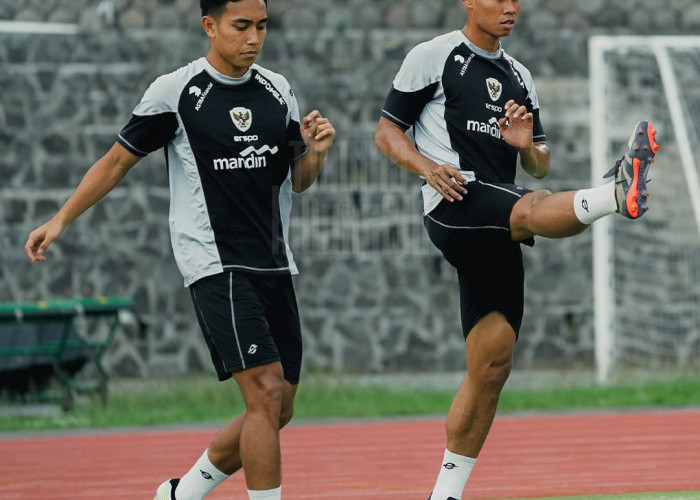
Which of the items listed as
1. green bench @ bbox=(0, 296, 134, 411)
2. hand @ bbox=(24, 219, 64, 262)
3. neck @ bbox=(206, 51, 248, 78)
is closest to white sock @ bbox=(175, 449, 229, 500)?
hand @ bbox=(24, 219, 64, 262)

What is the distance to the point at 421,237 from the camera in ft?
57.7

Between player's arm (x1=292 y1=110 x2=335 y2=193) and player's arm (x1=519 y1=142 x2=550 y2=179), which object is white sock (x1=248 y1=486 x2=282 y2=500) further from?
player's arm (x1=519 y1=142 x2=550 y2=179)

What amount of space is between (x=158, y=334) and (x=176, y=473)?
7051mm

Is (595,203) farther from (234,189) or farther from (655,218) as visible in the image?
(655,218)

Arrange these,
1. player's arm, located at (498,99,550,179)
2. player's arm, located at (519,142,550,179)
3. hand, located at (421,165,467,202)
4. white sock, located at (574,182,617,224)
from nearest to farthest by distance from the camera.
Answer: white sock, located at (574,182,617,224), hand, located at (421,165,467,202), player's arm, located at (498,99,550,179), player's arm, located at (519,142,550,179)

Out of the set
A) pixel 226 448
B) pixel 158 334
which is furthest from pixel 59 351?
pixel 226 448

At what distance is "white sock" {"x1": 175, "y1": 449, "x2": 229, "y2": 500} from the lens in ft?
23.2

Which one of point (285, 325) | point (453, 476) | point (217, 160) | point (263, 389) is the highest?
point (217, 160)

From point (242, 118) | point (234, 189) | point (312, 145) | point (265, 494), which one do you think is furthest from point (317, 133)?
point (265, 494)

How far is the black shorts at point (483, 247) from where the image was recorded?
22.7 ft

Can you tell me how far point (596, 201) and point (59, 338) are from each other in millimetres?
8814

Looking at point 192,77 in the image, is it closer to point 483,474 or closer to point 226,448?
point 226,448

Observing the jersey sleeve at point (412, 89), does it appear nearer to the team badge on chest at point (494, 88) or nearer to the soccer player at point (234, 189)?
the team badge on chest at point (494, 88)

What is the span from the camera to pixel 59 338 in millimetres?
14383
